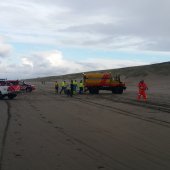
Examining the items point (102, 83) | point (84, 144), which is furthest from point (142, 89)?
point (84, 144)

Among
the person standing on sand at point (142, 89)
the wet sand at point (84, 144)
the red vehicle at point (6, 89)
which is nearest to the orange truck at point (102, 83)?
the person standing on sand at point (142, 89)

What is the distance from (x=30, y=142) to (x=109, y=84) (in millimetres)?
34062

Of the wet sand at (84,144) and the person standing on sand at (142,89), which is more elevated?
the person standing on sand at (142,89)

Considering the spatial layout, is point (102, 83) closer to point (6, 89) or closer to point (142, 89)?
point (142, 89)

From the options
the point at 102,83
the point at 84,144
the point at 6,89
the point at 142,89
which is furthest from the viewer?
the point at 102,83

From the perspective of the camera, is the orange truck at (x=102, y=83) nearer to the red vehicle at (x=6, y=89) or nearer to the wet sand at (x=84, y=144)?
the red vehicle at (x=6, y=89)

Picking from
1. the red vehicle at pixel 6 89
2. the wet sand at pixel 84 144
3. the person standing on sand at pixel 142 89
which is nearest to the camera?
the wet sand at pixel 84 144

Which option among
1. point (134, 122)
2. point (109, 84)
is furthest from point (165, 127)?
point (109, 84)

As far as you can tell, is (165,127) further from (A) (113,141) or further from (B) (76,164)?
(B) (76,164)

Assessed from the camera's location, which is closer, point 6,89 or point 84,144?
point 84,144

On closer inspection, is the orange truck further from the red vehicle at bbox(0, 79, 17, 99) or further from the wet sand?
the wet sand

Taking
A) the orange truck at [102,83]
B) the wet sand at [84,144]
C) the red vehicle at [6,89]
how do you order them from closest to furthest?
the wet sand at [84,144] < the red vehicle at [6,89] < the orange truck at [102,83]

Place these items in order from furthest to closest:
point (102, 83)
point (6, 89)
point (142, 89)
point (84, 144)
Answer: point (102, 83), point (6, 89), point (142, 89), point (84, 144)

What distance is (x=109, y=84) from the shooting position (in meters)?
45.6
